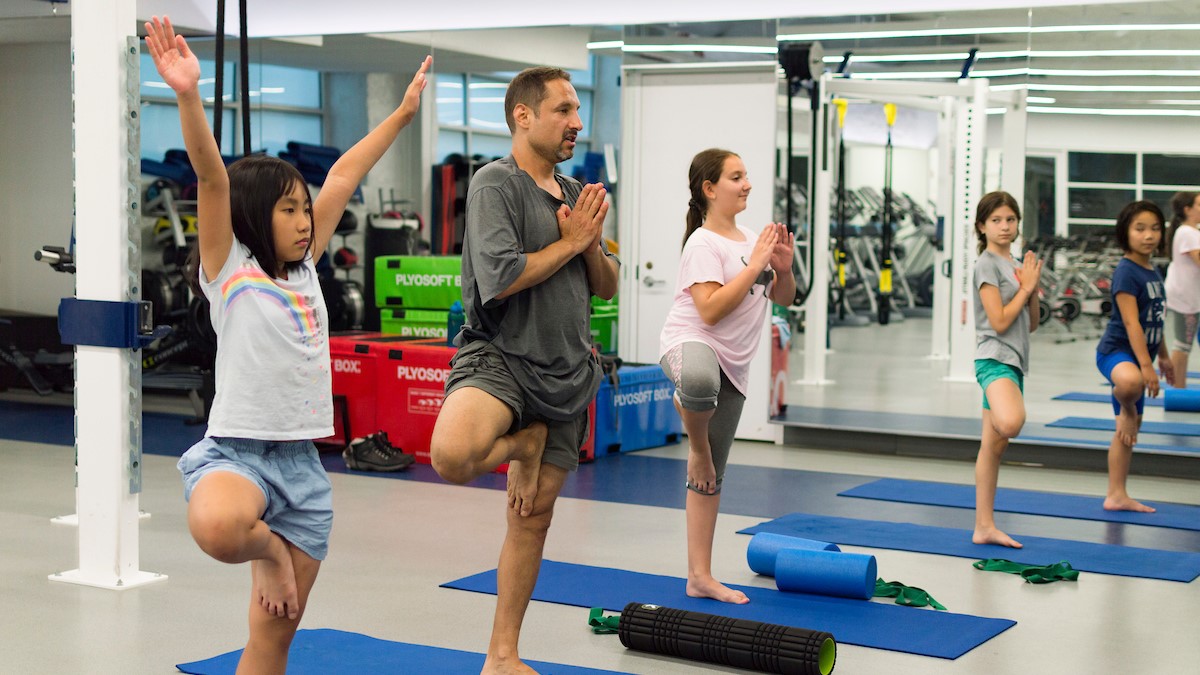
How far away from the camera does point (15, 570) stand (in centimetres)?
468

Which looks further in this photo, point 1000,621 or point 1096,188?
point 1096,188

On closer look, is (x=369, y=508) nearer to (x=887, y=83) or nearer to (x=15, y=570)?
(x=15, y=570)

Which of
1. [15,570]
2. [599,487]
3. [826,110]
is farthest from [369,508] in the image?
[826,110]

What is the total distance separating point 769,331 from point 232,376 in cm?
571

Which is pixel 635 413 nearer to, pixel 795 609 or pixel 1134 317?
pixel 1134 317

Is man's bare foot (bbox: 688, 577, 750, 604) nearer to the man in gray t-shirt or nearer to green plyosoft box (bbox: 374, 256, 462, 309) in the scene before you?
the man in gray t-shirt

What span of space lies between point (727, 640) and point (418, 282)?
5468 millimetres

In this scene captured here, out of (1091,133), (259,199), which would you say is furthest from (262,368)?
(1091,133)

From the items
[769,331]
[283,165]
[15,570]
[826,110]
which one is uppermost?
[826,110]

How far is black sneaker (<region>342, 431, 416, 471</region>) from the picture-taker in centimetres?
698

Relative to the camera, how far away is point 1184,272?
21.8ft

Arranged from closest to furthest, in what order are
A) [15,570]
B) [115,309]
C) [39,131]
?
Result: 1. [115,309]
2. [15,570]
3. [39,131]

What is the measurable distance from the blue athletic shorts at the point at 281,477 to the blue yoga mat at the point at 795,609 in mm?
1711

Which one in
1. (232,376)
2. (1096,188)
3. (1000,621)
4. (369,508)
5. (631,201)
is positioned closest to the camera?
(232,376)
